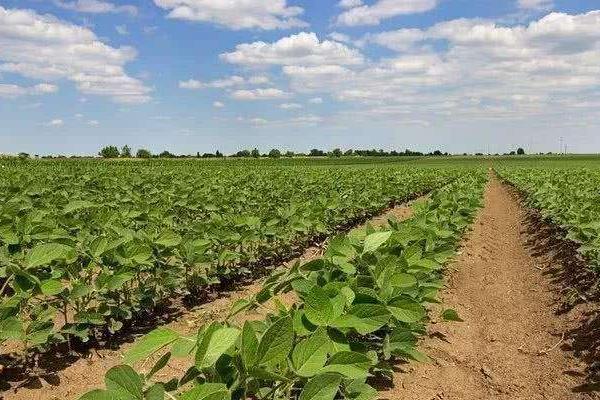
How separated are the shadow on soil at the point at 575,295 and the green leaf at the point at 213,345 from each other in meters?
3.97

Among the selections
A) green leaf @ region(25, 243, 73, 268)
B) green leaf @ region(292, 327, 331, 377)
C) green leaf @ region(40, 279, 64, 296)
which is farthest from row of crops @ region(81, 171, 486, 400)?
green leaf @ region(40, 279, 64, 296)

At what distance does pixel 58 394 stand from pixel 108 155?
11091 centimetres

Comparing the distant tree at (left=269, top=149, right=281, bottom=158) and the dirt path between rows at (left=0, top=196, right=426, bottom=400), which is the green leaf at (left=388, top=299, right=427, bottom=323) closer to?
the dirt path between rows at (left=0, top=196, right=426, bottom=400)

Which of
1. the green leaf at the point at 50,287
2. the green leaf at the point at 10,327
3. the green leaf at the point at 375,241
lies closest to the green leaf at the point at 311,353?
the green leaf at the point at 375,241

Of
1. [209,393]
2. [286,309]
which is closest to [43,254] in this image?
[286,309]

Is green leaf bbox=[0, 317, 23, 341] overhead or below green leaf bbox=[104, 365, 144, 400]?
below

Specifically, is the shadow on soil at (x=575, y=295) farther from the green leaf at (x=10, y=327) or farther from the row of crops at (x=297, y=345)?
the green leaf at (x=10, y=327)

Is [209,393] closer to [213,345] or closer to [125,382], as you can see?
[213,345]

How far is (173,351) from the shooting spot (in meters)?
1.60

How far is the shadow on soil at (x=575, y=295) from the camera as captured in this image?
16.3ft

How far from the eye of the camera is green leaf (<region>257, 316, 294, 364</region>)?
58.1 inches

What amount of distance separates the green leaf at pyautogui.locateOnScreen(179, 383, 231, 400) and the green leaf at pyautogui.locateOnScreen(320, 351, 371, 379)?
430 millimetres

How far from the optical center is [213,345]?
1.44m

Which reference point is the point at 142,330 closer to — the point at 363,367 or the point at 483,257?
the point at 363,367
